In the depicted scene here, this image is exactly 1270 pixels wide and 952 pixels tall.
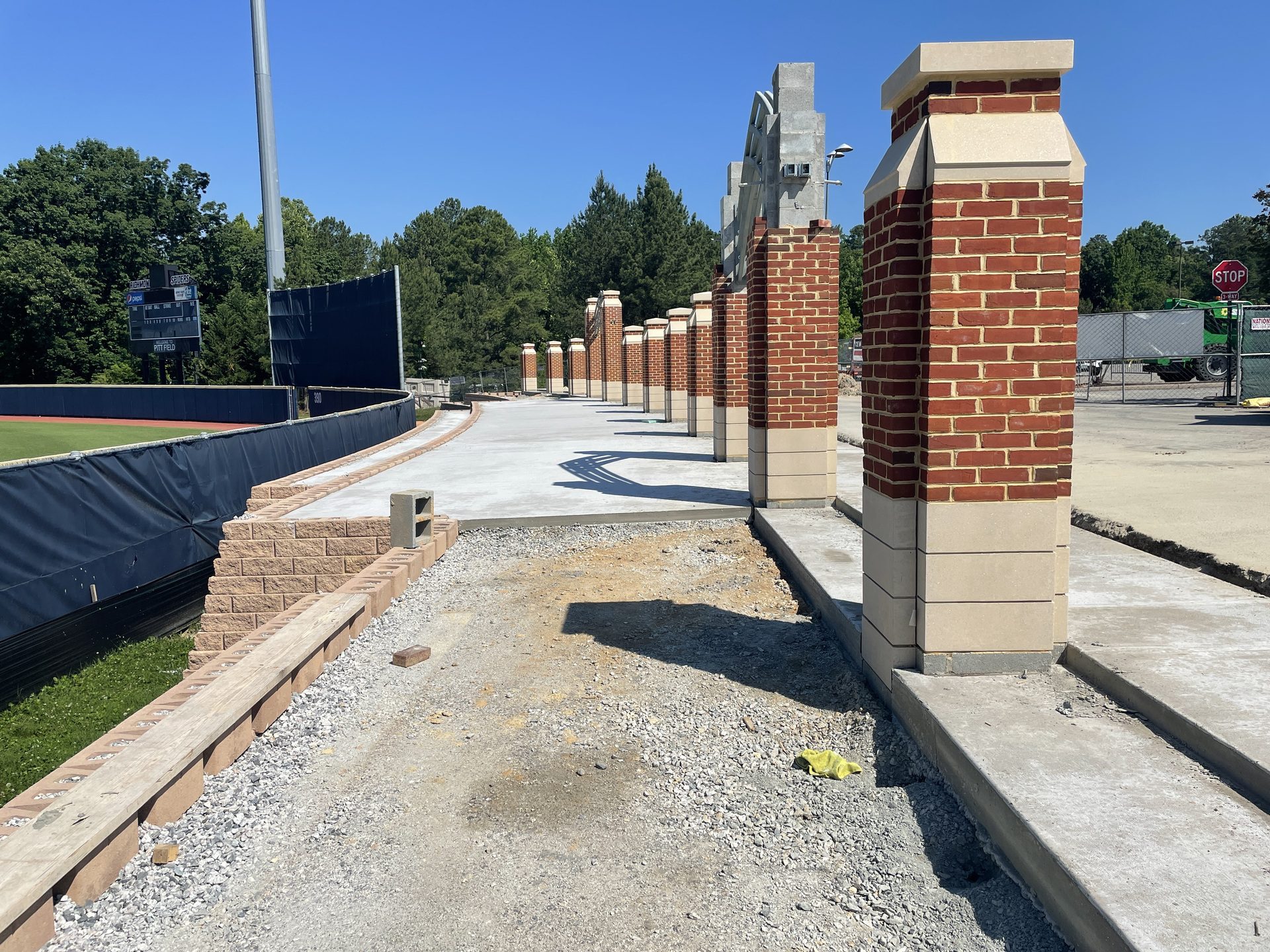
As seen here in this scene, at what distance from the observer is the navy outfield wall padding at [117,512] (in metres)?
9.56

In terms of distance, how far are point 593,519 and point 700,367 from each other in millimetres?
9906

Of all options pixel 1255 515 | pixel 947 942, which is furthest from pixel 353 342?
pixel 947 942

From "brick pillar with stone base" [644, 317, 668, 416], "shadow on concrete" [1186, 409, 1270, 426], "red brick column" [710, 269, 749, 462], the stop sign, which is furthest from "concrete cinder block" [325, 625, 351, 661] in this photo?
the stop sign

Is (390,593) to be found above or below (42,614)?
above

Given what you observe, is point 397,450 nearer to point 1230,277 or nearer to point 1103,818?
point 1103,818

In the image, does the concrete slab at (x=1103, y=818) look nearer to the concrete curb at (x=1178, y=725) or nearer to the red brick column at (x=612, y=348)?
the concrete curb at (x=1178, y=725)

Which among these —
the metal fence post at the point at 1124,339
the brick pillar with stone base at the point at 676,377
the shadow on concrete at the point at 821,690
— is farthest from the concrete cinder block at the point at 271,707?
the metal fence post at the point at 1124,339

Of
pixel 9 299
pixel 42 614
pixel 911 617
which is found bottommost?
pixel 42 614

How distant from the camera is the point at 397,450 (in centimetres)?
1934

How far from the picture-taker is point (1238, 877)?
9.37 ft

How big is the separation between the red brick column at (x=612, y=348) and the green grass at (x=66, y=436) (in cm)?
1663

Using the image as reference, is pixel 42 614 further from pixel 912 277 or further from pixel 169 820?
pixel 912 277

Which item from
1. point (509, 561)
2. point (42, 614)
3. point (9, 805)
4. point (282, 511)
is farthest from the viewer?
point (282, 511)

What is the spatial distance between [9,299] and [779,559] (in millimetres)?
68138
